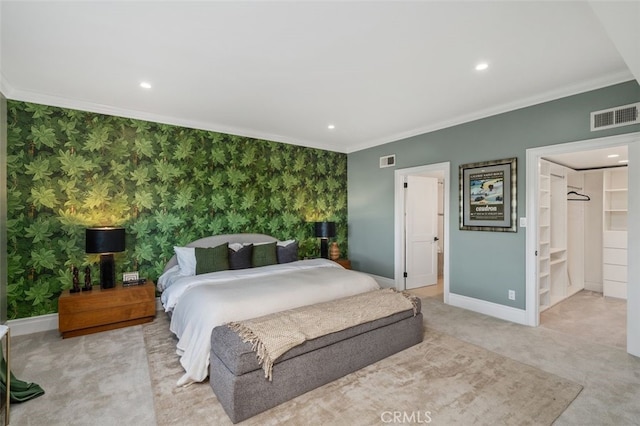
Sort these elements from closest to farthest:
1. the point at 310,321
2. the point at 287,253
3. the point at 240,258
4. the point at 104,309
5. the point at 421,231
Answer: the point at 310,321, the point at 104,309, the point at 240,258, the point at 287,253, the point at 421,231

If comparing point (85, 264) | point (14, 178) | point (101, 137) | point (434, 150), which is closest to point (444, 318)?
point (434, 150)

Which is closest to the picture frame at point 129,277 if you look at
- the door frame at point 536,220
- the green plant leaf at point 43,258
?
the green plant leaf at point 43,258

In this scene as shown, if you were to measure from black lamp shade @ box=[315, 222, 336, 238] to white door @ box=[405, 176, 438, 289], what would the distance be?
4.26ft

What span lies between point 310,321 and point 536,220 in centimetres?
292

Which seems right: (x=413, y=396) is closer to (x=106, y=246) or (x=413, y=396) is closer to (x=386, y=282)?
(x=386, y=282)

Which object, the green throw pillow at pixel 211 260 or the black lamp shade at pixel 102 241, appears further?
the green throw pillow at pixel 211 260

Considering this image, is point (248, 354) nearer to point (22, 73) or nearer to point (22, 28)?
point (22, 28)

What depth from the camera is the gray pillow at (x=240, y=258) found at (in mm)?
4055

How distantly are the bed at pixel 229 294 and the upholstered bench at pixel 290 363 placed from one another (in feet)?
0.56

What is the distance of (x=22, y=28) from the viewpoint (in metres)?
2.20

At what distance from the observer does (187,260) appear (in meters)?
3.81

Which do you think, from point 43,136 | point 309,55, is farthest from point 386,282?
point 43,136

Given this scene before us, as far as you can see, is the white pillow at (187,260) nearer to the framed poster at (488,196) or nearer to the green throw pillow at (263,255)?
the green throw pillow at (263,255)

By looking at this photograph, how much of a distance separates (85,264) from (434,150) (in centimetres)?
491
